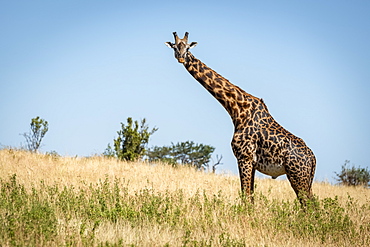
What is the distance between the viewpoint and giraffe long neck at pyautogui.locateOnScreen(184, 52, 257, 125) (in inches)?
491

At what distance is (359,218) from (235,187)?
6474 mm

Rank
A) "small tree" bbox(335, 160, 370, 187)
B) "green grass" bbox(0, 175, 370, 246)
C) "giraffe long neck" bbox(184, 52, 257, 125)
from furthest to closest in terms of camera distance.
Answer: "small tree" bbox(335, 160, 370, 187) < "giraffe long neck" bbox(184, 52, 257, 125) < "green grass" bbox(0, 175, 370, 246)

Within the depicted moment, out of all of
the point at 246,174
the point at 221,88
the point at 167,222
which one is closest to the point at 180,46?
the point at 221,88

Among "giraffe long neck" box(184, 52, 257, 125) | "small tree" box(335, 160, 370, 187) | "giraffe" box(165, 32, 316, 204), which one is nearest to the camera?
"giraffe" box(165, 32, 316, 204)

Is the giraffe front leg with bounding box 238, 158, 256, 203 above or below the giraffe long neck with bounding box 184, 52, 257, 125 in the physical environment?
below

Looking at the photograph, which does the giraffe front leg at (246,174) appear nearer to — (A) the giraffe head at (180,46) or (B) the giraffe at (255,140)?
(B) the giraffe at (255,140)

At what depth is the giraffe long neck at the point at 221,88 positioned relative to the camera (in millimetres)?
12461

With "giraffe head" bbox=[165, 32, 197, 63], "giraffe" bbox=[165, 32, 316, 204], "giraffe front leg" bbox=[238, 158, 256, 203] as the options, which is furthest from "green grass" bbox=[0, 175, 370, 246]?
"giraffe head" bbox=[165, 32, 197, 63]

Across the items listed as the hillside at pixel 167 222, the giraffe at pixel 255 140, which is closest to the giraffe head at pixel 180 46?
the giraffe at pixel 255 140

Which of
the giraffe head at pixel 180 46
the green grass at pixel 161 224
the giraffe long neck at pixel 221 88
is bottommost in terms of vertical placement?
the green grass at pixel 161 224

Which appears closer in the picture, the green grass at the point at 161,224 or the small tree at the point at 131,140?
the green grass at the point at 161,224

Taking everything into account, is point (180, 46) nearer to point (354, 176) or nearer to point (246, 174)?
point (246, 174)

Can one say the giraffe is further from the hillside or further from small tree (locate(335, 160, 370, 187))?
small tree (locate(335, 160, 370, 187))

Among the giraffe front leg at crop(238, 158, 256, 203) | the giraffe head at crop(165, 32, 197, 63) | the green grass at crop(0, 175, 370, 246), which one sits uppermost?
the giraffe head at crop(165, 32, 197, 63)
